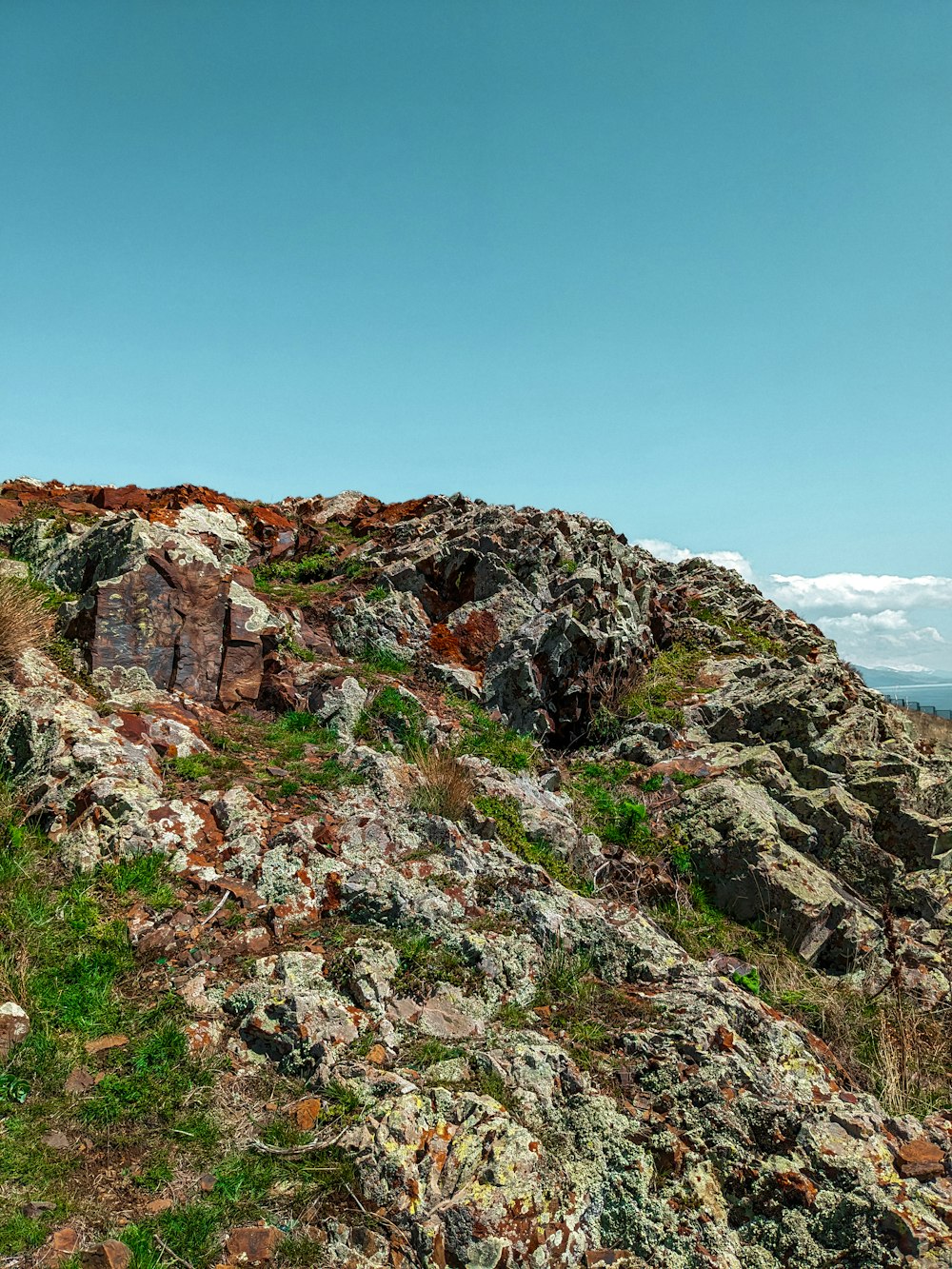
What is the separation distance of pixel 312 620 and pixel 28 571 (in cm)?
384

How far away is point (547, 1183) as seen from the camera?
3.77m

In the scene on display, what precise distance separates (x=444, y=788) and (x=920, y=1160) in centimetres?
441

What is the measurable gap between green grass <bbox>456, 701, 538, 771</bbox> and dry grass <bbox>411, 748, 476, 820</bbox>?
0.91m

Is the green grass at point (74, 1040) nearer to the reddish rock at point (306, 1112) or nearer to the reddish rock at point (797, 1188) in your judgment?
the reddish rock at point (306, 1112)

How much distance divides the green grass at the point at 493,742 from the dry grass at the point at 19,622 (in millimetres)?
4683

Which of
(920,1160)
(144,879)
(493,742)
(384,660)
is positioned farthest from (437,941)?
(384,660)

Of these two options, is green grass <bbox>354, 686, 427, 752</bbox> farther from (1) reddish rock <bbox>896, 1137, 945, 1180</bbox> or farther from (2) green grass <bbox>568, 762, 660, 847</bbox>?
(1) reddish rock <bbox>896, 1137, 945, 1180</bbox>

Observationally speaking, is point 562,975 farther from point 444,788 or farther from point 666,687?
point 666,687

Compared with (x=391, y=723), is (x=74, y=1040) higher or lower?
lower

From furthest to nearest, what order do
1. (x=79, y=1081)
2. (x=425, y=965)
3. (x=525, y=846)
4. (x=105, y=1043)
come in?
(x=525, y=846) → (x=425, y=965) → (x=105, y=1043) → (x=79, y=1081)

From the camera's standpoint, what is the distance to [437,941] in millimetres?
5379

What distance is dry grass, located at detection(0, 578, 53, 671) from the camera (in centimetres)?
673

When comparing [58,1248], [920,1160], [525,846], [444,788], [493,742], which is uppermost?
[493,742]

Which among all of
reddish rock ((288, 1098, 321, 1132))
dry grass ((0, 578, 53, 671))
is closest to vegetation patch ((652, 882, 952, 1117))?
reddish rock ((288, 1098, 321, 1132))
